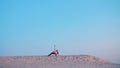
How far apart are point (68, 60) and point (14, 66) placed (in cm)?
516

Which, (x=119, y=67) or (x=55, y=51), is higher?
(x=55, y=51)

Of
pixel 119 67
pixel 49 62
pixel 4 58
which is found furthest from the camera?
pixel 4 58

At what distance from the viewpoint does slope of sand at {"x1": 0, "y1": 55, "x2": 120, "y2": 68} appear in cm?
2622

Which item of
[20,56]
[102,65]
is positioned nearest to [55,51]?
[20,56]

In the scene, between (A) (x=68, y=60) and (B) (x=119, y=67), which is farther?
(A) (x=68, y=60)

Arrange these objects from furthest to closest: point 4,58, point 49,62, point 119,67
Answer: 1. point 4,58
2. point 49,62
3. point 119,67

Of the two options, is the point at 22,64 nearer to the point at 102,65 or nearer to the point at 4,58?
the point at 4,58

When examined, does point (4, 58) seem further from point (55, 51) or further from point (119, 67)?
point (119, 67)

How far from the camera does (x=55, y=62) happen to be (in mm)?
27156

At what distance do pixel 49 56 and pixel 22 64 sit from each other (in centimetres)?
293

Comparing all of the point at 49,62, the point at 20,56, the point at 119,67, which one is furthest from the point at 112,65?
the point at 20,56

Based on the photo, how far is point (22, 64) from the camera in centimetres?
2738

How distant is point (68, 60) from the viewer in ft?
90.6

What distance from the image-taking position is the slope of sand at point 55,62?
1032 inches
